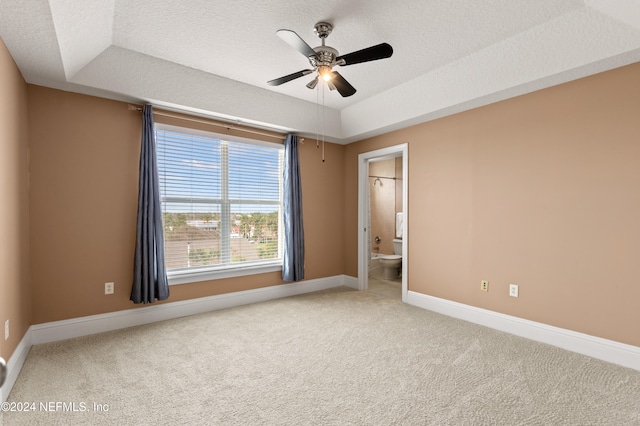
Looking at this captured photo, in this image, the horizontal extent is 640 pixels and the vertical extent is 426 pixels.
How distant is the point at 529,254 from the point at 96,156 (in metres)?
4.42

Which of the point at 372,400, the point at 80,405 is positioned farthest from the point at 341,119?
the point at 80,405

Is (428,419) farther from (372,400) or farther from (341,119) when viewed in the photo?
(341,119)

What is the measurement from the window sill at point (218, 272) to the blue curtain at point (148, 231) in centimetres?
24

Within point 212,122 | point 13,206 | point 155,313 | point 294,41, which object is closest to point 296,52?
point 294,41

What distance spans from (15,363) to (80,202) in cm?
145

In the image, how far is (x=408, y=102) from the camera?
3848 mm

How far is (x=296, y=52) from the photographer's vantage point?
3.05m

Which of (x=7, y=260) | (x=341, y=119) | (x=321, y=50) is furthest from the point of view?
(x=341, y=119)

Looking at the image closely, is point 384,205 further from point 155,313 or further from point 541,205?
point 155,313

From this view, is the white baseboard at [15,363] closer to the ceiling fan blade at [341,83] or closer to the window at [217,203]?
the window at [217,203]

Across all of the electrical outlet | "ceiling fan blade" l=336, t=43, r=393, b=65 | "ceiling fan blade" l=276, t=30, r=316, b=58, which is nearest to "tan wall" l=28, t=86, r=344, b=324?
"ceiling fan blade" l=276, t=30, r=316, b=58

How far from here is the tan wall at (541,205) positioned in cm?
264

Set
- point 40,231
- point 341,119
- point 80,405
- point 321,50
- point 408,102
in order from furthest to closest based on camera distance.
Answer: point 341,119, point 408,102, point 40,231, point 321,50, point 80,405

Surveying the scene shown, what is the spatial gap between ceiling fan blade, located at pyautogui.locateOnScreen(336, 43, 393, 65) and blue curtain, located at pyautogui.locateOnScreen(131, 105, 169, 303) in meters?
2.23
